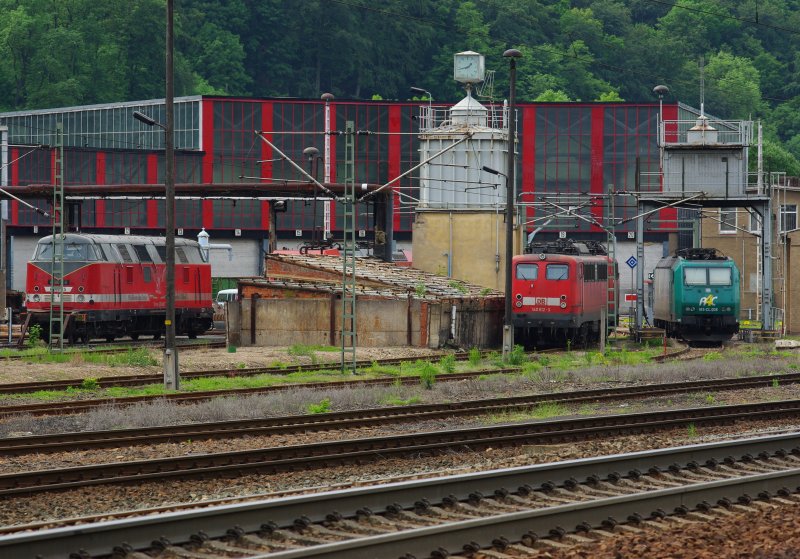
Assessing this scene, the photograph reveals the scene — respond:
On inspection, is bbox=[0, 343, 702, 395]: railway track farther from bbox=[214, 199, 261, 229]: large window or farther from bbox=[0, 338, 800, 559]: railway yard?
bbox=[214, 199, 261, 229]: large window

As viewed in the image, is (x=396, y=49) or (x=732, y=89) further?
(x=732, y=89)

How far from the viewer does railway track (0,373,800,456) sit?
1764cm

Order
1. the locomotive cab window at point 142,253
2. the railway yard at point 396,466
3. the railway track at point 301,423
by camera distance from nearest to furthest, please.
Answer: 1. the railway yard at point 396,466
2. the railway track at point 301,423
3. the locomotive cab window at point 142,253

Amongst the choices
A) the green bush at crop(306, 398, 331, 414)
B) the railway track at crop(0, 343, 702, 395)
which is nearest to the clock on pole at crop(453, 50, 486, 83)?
the railway track at crop(0, 343, 702, 395)

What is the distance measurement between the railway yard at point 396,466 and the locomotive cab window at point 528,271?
42.1 feet

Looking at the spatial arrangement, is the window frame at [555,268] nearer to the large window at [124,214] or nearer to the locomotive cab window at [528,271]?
the locomotive cab window at [528,271]

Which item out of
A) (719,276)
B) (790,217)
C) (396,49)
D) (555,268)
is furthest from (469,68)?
(396,49)

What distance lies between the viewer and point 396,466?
1602 centimetres

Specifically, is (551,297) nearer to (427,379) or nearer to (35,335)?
(427,379)

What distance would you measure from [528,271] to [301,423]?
23.6 metres

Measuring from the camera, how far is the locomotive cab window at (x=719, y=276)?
47.0m

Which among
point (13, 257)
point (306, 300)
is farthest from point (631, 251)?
point (306, 300)

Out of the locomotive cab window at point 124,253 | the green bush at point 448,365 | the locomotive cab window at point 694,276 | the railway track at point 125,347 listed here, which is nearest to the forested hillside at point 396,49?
the locomotive cab window at point 694,276

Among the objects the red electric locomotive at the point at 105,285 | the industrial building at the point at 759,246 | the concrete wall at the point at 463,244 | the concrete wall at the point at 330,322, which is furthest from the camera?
the concrete wall at the point at 463,244
